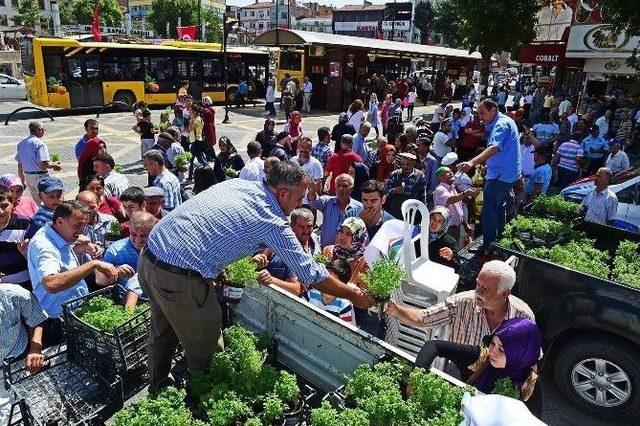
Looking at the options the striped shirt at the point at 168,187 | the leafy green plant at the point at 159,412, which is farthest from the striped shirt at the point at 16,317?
the striped shirt at the point at 168,187

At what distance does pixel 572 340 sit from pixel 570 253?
0.84m

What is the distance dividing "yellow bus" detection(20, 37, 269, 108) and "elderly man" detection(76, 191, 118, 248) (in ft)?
56.0

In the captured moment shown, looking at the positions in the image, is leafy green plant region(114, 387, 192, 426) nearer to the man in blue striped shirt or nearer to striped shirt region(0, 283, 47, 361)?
the man in blue striped shirt

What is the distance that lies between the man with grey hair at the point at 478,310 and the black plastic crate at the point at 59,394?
206cm

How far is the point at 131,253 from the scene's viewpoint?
14.5 feet

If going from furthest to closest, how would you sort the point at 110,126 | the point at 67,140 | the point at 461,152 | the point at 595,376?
the point at 110,126 → the point at 67,140 → the point at 461,152 → the point at 595,376

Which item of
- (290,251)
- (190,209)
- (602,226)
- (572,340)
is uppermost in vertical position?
(190,209)

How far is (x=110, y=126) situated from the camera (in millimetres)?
18719

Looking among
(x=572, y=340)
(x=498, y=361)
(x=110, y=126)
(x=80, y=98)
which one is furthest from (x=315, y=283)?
(x=80, y=98)

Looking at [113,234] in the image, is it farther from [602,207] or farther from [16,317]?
[602,207]

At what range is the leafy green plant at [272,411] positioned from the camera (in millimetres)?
2836

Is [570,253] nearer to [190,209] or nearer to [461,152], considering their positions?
[190,209]

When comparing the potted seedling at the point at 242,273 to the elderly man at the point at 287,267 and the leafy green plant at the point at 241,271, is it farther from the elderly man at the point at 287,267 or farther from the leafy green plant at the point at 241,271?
the elderly man at the point at 287,267

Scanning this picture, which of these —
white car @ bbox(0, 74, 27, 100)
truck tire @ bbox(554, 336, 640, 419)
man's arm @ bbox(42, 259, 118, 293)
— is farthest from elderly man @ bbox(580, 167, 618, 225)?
white car @ bbox(0, 74, 27, 100)
